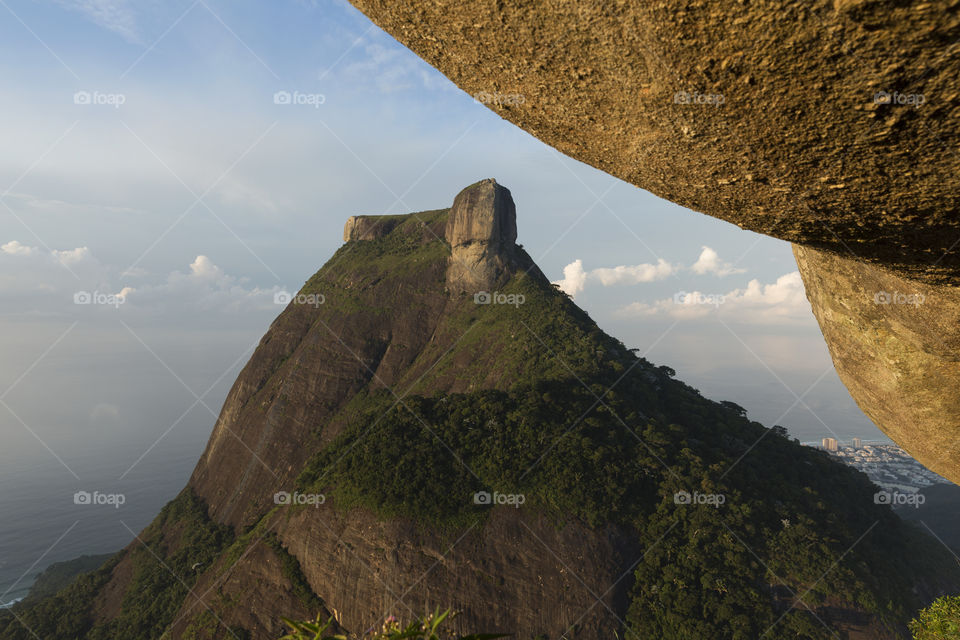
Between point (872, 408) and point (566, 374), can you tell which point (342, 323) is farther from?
point (872, 408)

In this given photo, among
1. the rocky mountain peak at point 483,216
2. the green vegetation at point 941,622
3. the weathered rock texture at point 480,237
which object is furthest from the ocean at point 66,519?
the green vegetation at point 941,622

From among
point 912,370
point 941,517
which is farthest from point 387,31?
point 941,517

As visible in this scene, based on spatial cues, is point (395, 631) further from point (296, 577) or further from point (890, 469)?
point (890, 469)

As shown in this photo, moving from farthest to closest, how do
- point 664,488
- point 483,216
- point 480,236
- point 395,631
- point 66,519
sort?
1. point 66,519
2. point 480,236
3. point 483,216
4. point 664,488
5. point 395,631

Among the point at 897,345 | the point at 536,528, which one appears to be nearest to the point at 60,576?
the point at 536,528

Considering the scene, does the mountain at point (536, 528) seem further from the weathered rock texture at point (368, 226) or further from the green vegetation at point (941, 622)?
the weathered rock texture at point (368, 226)
